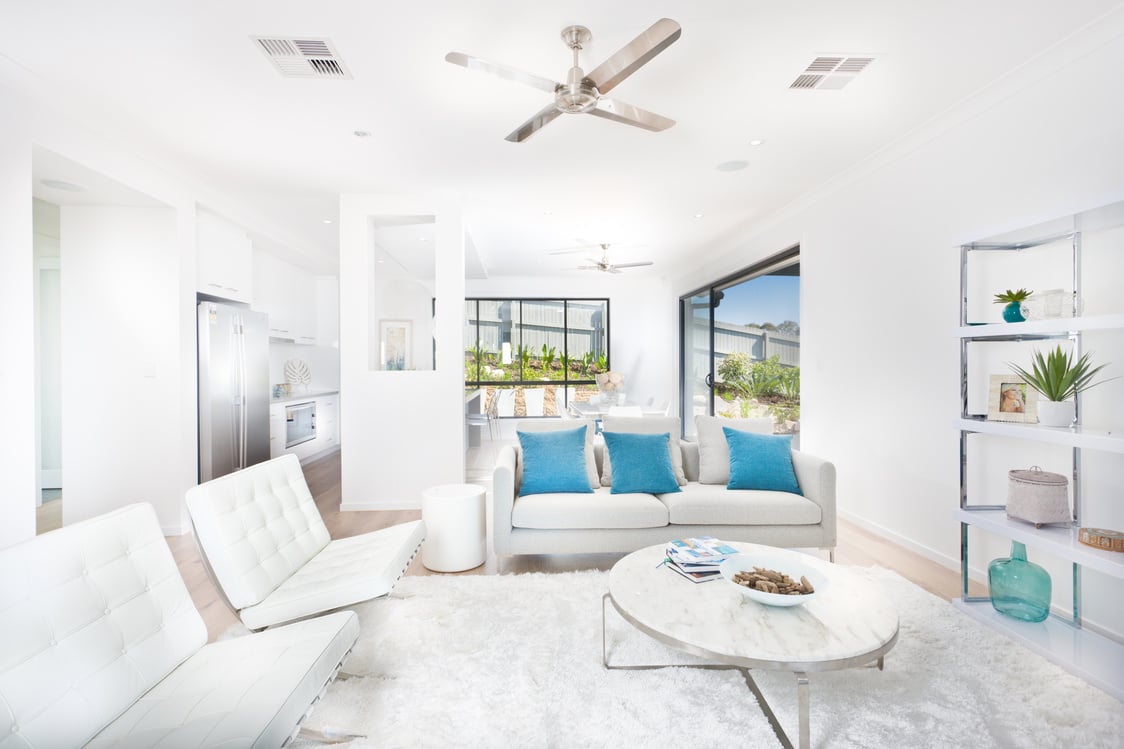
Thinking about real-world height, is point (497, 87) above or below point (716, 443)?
above

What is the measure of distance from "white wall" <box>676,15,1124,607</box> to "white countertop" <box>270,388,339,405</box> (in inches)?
215

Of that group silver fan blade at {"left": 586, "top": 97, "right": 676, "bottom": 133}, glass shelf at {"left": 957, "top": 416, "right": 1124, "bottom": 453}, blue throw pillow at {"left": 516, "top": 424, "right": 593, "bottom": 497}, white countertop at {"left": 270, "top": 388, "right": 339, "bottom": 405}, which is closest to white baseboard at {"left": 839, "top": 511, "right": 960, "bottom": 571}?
glass shelf at {"left": 957, "top": 416, "right": 1124, "bottom": 453}

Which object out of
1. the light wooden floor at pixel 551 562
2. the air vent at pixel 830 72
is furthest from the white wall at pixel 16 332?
the air vent at pixel 830 72

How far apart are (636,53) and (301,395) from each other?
240 inches

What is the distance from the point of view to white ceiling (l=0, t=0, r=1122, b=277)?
7.51 ft

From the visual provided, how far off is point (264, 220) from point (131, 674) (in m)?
4.73

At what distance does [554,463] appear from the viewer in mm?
3439

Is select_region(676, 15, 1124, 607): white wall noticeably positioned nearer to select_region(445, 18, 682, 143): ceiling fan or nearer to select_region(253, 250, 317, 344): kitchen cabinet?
select_region(445, 18, 682, 143): ceiling fan

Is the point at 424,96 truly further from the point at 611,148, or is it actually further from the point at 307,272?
the point at 307,272

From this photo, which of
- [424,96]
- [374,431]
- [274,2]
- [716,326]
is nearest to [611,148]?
[424,96]

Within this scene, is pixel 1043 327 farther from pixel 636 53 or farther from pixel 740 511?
pixel 636 53

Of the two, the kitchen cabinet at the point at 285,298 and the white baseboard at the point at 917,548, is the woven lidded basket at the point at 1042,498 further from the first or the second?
the kitchen cabinet at the point at 285,298

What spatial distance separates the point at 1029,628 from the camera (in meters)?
2.31

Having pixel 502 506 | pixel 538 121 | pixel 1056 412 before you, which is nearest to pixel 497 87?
pixel 538 121
